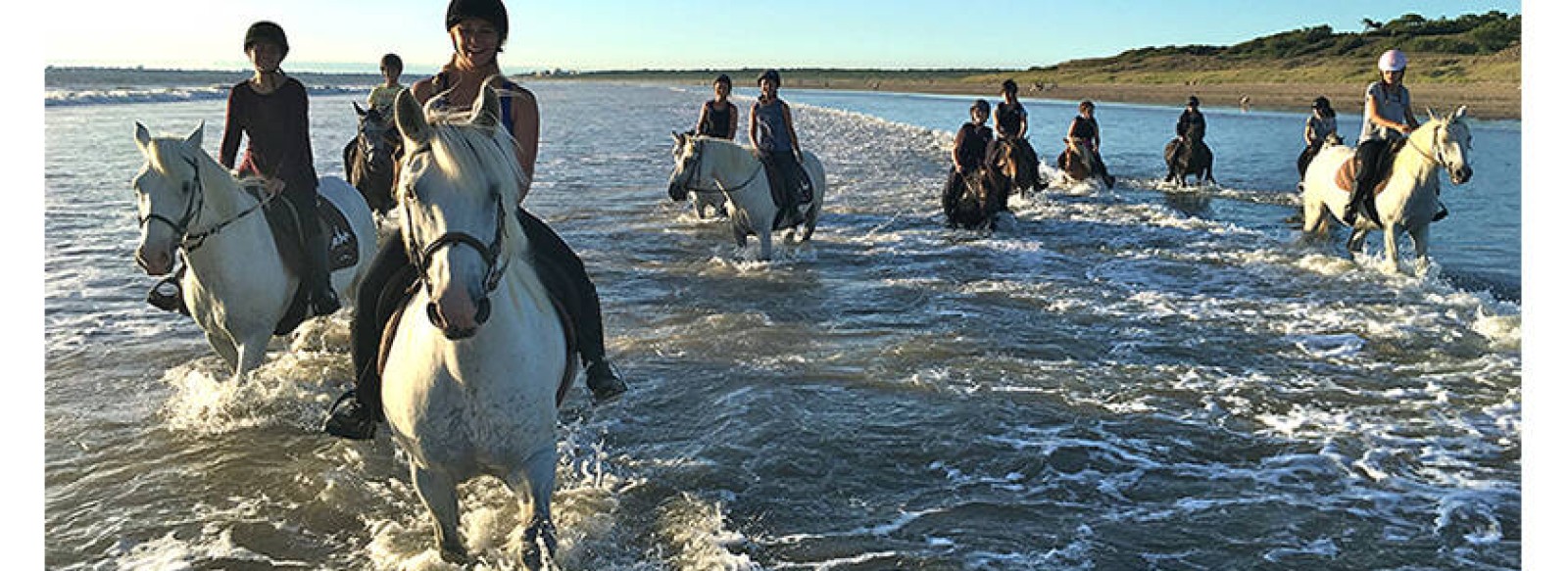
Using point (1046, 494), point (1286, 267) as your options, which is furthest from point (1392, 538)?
point (1286, 267)

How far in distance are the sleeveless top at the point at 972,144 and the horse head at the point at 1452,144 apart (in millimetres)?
5944

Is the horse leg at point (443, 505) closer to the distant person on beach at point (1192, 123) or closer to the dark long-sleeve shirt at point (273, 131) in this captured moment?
the dark long-sleeve shirt at point (273, 131)

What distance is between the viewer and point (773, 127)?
11.6 metres

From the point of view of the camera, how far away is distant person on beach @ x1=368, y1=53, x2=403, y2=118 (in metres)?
9.80

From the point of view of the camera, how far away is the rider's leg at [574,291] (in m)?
3.90

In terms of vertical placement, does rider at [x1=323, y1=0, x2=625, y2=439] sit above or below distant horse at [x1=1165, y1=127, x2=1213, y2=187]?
below

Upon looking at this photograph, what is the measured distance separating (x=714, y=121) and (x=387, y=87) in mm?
4030

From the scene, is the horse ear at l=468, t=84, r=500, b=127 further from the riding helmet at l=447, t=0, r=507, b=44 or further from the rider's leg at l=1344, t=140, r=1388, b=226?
the rider's leg at l=1344, t=140, r=1388, b=226

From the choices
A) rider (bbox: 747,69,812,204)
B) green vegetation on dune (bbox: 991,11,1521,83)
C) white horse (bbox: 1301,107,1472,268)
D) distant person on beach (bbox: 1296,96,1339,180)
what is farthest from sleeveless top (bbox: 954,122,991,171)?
green vegetation on dune (bbox: 991,11,1521,83)

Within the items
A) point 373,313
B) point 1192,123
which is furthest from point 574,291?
point 1192,123

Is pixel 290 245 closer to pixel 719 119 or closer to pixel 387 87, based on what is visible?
pixel 387 87

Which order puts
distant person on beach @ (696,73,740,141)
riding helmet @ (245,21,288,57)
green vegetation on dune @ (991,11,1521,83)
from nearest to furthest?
1. riding helmet @ (245,21,288,57)
2. distant person on beach @ (696,73,740,141)
3. green vegetation on dune @ (991,11,1521,83)

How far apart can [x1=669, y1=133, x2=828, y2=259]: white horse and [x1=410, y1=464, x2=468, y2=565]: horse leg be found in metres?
6.95

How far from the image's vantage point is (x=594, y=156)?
1038 inches
